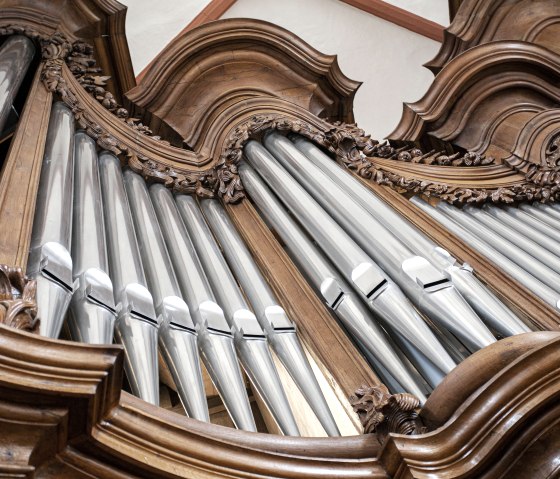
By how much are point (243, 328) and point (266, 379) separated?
0.89 feet

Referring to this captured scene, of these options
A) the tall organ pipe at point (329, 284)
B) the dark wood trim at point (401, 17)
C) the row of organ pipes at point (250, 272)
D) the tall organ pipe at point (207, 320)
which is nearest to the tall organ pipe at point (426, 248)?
the row of organ pipes at point (250, 272)

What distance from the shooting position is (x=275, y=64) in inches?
181

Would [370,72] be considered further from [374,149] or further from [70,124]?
[70,124]

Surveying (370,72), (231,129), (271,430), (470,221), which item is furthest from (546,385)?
(370,72)

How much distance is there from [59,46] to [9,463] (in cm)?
286

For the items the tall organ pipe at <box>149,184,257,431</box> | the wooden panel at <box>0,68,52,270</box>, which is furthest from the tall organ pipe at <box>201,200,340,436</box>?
the wooden panel at <box>0,68,52,270</box>

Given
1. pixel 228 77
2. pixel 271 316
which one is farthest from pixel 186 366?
pixel 228 77

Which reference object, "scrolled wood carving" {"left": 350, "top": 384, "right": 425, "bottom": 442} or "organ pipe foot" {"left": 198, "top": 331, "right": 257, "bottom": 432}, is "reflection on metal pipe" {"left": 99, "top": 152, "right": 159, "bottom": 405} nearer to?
"organ pipe foot" {"left": 198, "top": 331, "right": 257, "bottom": 432}

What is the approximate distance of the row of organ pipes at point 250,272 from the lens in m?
2.26

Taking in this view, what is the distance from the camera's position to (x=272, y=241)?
10.9 feet

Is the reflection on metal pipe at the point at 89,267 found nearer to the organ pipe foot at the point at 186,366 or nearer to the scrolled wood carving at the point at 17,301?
the organ pipe foot at the point at 186,366

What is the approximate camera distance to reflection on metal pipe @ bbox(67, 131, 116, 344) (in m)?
2.17

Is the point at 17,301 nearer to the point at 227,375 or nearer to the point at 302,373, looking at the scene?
the point at 227,375

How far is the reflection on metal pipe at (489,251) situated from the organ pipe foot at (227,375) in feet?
4.04
